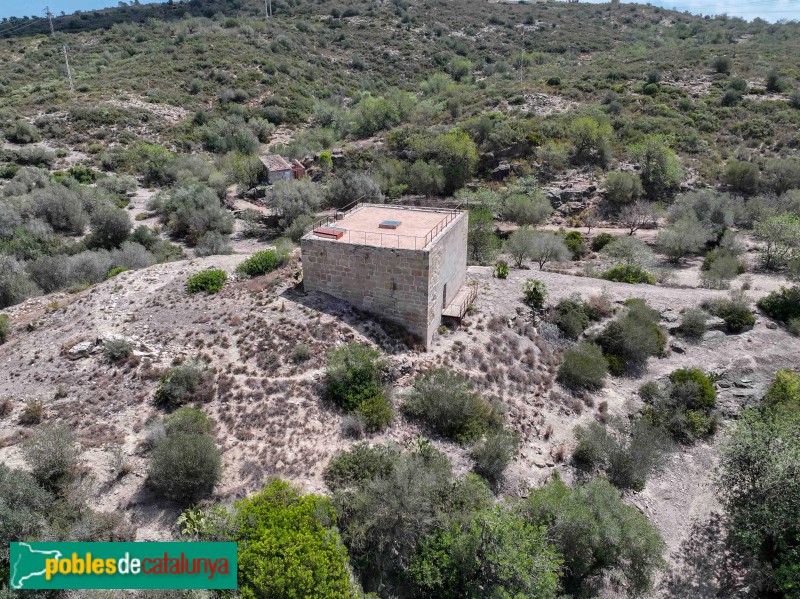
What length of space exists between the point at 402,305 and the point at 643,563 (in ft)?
32.6

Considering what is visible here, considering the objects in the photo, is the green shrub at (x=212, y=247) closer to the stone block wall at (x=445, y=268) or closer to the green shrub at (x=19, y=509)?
the stone block wall at (x=445, y=268)

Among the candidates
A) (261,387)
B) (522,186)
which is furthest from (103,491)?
(522,186)

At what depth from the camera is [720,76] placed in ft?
177

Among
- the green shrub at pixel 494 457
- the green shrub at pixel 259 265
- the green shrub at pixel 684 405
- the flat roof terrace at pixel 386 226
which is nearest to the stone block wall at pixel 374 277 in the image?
the flat roof terrace at pixel 386 226

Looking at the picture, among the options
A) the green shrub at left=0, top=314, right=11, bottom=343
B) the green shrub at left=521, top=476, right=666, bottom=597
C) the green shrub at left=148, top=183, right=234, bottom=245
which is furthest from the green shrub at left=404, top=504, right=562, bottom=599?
the green shrub at left=148, top=183, right=234, bottom=245

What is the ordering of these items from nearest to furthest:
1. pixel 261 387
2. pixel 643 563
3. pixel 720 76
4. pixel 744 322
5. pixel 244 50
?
pixel 643 563
pixel 261 387
pixel 744 322
pixel 720 76
pixel 244 50

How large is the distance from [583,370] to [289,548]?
12466mm

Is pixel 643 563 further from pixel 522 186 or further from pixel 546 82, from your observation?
pixel 546 82

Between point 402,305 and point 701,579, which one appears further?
point 402,305

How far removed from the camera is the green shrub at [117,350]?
586 inches

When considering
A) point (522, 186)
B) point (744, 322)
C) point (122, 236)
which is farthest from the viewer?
point (522, 186)

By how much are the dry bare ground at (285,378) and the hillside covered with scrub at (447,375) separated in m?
0.08

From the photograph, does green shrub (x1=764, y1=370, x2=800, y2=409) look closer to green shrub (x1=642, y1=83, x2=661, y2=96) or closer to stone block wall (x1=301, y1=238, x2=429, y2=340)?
stone block wall (x1=301, y1=238, x2=429, y2=340)

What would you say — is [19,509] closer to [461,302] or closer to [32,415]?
[32,415]
